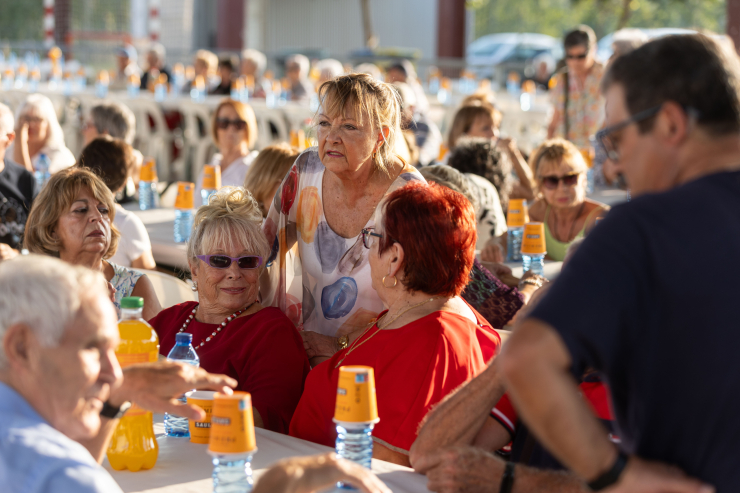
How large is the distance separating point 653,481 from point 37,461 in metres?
0.95

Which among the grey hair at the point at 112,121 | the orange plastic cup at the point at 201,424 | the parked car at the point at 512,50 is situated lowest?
the orange plastic cup at the point at 201,424

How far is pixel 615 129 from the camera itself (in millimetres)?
1228

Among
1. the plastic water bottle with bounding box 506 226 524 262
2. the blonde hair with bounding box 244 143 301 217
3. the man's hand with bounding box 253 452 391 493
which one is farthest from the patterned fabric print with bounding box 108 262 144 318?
the plastic water bottle with bounding box 506 226 524 262

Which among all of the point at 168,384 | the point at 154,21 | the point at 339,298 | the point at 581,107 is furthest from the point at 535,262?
the point at 154,21

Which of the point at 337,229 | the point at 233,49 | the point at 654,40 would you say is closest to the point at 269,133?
the point at 337,229

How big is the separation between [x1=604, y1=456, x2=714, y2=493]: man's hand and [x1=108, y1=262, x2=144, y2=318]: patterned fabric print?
236cm

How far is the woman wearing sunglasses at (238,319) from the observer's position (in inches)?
99.0

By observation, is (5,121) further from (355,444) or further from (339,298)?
(355,444)

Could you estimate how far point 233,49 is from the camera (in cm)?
2123

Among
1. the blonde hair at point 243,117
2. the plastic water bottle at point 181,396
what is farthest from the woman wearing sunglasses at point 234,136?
the plastic water bottle at point 181,396

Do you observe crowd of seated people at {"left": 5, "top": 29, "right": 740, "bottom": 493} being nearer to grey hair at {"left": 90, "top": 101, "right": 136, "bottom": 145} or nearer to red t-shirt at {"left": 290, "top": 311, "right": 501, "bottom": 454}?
red t-shirt at {"left": 290, "top": 311, "right": 501, "bottom": 454}

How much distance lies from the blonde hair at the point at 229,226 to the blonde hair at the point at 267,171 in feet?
4.37

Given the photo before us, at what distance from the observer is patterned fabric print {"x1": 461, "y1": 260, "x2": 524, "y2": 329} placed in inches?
121

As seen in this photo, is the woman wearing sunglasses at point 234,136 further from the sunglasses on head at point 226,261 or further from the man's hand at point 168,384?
the man's hand at point 168,384
